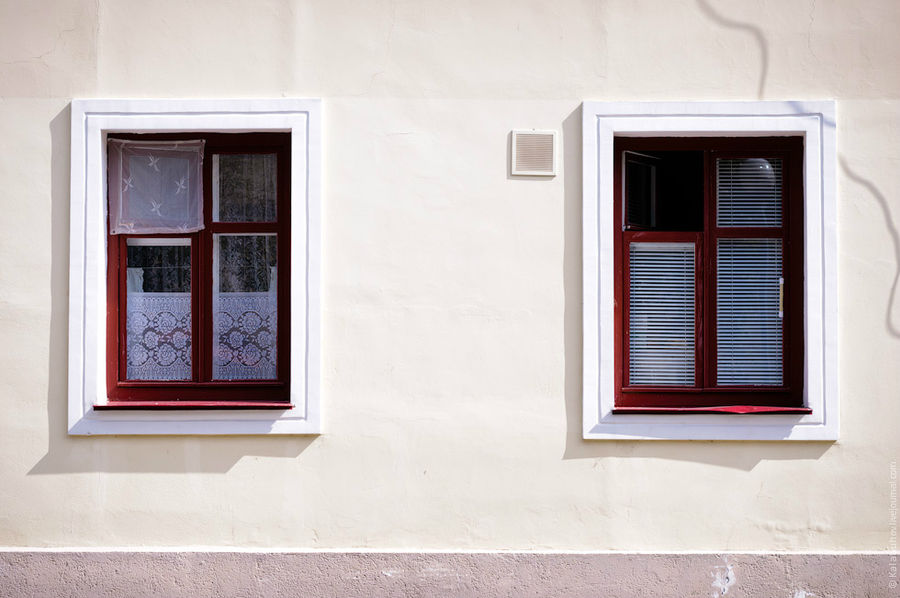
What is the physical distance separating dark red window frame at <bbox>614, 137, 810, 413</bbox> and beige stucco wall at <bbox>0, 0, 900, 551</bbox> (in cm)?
29

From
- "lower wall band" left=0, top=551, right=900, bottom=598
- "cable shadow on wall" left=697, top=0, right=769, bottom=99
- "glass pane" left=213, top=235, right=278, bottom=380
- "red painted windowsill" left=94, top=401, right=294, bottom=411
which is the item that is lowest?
"lower wall band" left=0, top=551, right=900, bottom=598

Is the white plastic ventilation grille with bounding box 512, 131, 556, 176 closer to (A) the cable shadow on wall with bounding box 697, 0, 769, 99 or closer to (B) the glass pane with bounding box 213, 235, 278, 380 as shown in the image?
(A) the cable shadow on wall with bounding box 697, 0, 769, 99

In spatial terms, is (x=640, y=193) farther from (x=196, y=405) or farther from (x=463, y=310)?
(x=196, y=405)

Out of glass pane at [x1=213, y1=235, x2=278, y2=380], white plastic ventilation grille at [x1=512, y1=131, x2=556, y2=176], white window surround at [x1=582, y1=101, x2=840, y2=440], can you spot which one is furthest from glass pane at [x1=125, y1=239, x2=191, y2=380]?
white window surround at [x1=582, y1=101, x2=840, y2=440]

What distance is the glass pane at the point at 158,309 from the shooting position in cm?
600

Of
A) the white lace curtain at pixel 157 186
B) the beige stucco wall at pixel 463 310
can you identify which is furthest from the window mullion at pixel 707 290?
the white lace curtain at pixel 157 186

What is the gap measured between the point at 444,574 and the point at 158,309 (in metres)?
2.48

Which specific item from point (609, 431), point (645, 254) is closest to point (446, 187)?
point (645, 254)

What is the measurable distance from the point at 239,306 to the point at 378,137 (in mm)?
1415

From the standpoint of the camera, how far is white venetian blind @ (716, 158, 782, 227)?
598 centimetres

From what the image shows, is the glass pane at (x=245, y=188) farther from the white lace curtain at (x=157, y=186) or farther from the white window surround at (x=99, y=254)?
the white window surround at (x=99, y=254)

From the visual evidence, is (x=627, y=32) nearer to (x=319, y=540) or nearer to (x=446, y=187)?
(x=446, y=187)

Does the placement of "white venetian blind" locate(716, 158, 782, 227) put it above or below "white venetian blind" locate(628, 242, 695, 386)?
above

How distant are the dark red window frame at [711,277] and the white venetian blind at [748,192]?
0.14ft
